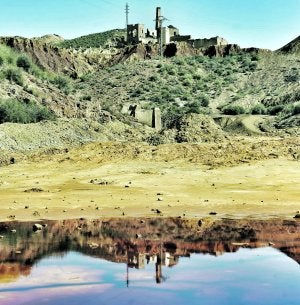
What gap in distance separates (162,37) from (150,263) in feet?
309

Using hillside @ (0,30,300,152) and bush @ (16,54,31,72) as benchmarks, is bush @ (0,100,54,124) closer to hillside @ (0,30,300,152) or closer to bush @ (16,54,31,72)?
hillside @ (0,30,300,152)

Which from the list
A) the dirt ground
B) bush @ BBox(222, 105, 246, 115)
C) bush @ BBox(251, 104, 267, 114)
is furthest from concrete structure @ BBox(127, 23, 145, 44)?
the dirt ground

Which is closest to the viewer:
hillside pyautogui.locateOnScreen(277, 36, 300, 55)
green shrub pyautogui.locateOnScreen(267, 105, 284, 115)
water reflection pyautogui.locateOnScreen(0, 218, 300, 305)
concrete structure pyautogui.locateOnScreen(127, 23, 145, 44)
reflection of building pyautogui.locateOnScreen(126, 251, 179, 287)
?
water reflection pyautogui.locateOnScreen(0, 218, 300, 305)

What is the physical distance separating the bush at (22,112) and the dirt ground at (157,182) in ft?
32.4

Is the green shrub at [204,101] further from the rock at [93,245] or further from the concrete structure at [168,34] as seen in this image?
the rock at [93,245]

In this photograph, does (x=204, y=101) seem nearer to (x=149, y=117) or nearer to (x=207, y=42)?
(x=149, y=117)

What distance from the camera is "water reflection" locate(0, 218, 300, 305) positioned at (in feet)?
27.3

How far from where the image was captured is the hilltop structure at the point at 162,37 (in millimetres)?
101312

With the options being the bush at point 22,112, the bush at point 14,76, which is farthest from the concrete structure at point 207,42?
the bush at point 22,112

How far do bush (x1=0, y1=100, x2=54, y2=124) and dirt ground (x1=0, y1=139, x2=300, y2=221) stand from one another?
32.4 feet

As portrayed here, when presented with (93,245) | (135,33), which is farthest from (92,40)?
(93,245)

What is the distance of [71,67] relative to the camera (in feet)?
304

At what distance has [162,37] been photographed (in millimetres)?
102312

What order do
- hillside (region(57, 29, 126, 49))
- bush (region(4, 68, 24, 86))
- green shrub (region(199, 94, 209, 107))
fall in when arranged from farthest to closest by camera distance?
hillside (region(57, 29, 126, 49)) → green shrub (region(199, 94, 209, 107)) → bush (region(4, 68, 24, 86))
